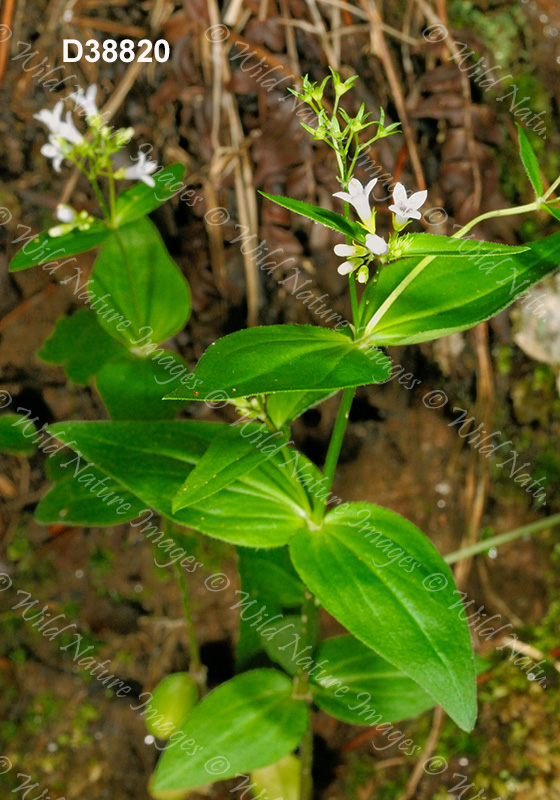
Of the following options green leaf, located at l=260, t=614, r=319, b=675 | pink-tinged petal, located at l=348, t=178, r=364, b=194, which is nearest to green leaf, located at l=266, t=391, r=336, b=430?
pink-tinged petal, located at l=348, t=178, r=364, b=194

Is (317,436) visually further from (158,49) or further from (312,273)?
(158,49)

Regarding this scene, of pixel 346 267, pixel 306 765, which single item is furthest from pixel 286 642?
pixel 346 267

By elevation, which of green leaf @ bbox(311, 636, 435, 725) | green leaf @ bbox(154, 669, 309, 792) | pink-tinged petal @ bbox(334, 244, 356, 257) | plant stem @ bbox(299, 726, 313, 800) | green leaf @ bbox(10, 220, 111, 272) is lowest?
plant stem @ bbox(299, 726, 313, 800)

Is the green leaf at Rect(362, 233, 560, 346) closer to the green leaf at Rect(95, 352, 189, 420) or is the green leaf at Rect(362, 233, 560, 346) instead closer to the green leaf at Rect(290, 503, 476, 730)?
the green leaf at Rect(290, 503, 476, 730)

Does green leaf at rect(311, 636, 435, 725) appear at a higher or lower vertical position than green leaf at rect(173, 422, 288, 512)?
lower

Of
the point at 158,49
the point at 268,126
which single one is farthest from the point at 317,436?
the point at 158,49

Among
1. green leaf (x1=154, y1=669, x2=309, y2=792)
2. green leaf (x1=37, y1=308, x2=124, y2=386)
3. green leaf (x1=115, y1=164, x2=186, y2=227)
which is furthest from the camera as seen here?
green leaf (x1=37, y1=308, x2=124, y2=386)
